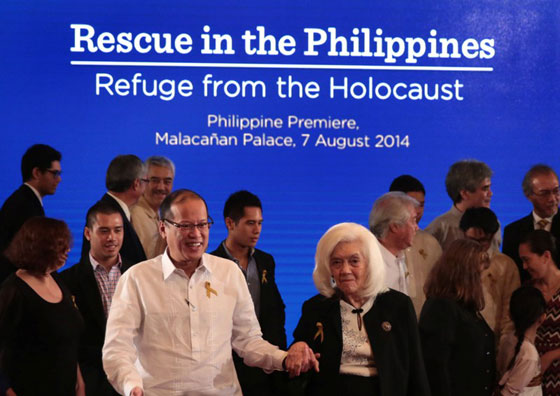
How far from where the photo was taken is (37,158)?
6.57m

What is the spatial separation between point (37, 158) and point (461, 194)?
307 cm

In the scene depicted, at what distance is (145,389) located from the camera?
376 cm

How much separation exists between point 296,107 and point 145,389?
381 centimetres

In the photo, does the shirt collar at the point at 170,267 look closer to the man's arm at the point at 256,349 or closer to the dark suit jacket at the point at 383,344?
the man's arm at the point at 256,349

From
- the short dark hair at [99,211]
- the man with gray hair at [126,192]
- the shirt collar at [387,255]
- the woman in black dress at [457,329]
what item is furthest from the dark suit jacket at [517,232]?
the short dark hair at [99,211]

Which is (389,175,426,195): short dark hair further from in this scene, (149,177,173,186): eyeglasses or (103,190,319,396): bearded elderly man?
(103,190,319,396): bearded elderly man

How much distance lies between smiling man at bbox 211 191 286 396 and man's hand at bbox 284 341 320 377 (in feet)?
6.09

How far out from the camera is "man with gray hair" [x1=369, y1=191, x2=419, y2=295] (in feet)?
17.4

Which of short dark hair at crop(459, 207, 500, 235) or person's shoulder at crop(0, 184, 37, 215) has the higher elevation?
person's shoulder at crop(0, 184, 37, 215)

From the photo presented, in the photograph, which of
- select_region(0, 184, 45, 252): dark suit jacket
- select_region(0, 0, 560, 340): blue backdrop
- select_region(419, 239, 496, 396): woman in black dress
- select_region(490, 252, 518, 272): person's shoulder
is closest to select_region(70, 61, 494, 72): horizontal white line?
select_region(0, 0, 560, 340): blue backdrop

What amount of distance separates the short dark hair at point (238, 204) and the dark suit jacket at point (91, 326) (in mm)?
969

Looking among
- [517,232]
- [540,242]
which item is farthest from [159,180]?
[540,242]

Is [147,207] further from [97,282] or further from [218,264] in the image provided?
[218,264]

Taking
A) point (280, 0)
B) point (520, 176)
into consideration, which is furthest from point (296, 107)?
point (520, 176)
